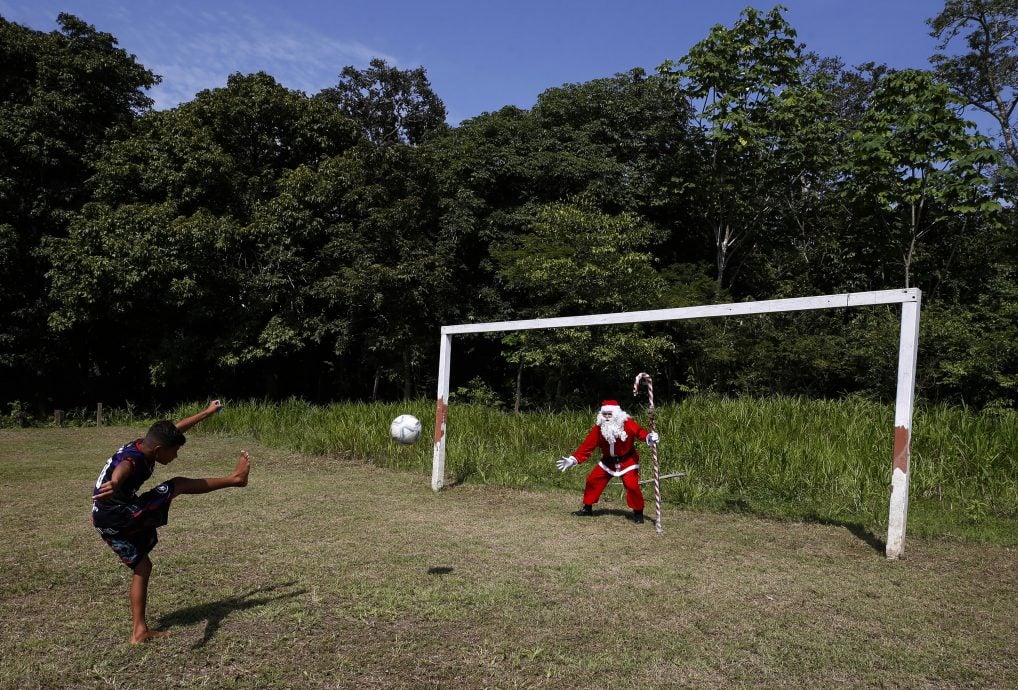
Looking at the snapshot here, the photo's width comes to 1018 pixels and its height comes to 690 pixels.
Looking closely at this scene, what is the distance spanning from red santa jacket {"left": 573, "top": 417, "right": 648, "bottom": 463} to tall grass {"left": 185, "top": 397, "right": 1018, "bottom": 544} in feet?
4.87

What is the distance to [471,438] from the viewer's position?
44.6ft

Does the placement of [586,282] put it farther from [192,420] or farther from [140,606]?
[140,606]

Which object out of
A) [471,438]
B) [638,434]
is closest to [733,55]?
[471,438]

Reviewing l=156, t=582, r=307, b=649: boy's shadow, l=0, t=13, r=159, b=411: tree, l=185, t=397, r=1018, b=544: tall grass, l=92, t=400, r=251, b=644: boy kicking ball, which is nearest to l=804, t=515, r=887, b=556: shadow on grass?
l=185, t=397, r=1018, b=544: tall grass

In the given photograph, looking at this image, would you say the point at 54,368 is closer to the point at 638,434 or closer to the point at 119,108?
the point at 119,108

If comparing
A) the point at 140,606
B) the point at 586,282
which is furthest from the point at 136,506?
the point at 586,282

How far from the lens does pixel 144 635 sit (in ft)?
15.3

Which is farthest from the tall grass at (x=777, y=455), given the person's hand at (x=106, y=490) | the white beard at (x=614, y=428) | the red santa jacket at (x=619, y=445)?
the person's hand at (x=106, y=490)

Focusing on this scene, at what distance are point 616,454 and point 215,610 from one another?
15.8 feet

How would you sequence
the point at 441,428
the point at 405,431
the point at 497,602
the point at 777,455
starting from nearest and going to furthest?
the point at 497,602 < the point at 405,431 < the point at 777,455 < the point at 441,428

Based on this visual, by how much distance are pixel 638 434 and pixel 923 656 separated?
4252 millimetres

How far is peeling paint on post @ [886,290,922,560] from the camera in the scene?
669 cm

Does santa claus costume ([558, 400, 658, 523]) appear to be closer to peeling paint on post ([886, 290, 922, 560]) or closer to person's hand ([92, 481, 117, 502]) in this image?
peeling paint on post ([886, 290, 922, 560])

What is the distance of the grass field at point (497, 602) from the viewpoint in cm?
430
